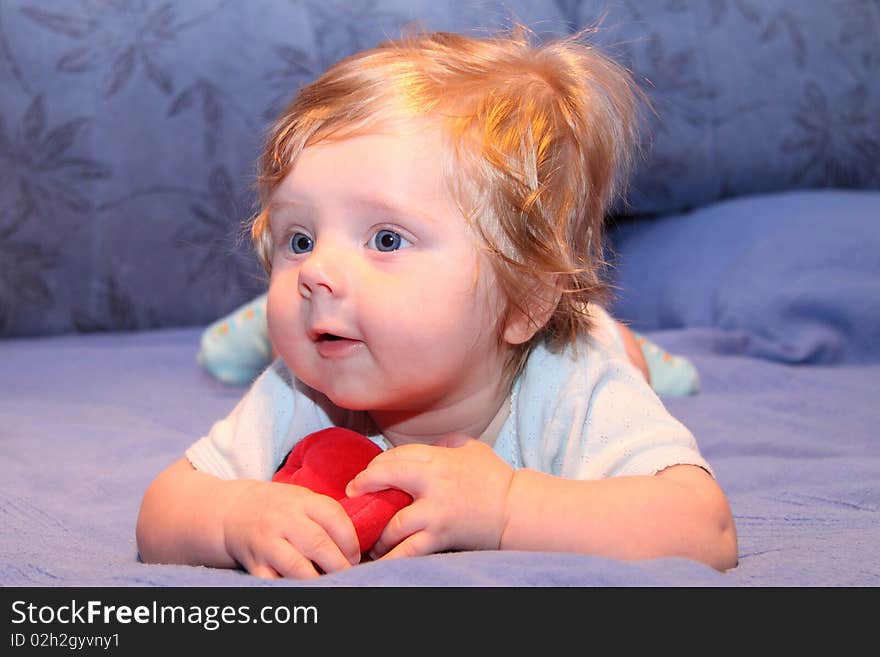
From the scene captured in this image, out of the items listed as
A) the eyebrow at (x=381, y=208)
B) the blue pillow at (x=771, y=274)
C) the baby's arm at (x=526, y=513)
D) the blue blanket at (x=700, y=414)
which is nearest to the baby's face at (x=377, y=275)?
the eyebrow at (x=381, y=208)

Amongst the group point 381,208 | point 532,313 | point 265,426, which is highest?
point 381,208

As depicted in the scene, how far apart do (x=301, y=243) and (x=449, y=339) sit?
0.17m

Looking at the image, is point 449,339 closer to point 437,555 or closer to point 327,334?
point 327,334

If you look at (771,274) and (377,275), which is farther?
(771,274)

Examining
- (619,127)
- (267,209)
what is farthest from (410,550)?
(619,127)

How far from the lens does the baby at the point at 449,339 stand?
85 cm

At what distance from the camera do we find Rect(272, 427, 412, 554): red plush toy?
0.85 metres

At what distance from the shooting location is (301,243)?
3.27 feet

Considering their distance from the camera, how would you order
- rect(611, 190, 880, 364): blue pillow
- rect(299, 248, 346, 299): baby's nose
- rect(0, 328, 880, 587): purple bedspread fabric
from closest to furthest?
1. rect(0, 328, 880, 587): purple bedspread fabric
2. rect(299, 248, 346, 299): baby's nose
3. rect(611, 190, 880, 364): blue pillow

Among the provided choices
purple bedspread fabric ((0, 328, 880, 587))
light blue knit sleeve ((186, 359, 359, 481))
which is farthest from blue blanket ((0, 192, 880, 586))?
light blue knit sleeve ((186, 359, 359, 481))

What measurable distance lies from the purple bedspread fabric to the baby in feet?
0.22

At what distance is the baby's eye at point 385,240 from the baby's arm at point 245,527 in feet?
0.77

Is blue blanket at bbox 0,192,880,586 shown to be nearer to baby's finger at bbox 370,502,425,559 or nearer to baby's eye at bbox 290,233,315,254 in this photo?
baby's finger at bbox 370,502,425,559


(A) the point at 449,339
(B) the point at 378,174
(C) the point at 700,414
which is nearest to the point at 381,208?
(B) the point at 378,174
